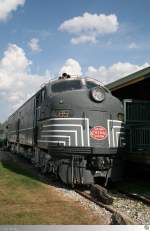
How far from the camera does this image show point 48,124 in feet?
40.7

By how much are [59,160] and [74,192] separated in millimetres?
1192

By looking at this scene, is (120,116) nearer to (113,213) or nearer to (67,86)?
(67,86)

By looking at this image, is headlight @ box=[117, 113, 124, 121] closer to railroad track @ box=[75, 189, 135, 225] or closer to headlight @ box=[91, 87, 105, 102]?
headlight @ box=[91, 87, 105, 102]

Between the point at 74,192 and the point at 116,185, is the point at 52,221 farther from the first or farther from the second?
the point at 116,185

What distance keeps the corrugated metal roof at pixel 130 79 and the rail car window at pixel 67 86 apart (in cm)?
188

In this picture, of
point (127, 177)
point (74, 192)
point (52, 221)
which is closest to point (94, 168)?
point (74, 192)

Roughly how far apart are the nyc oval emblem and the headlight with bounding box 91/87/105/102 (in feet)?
3.01

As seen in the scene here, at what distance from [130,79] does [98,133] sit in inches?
105

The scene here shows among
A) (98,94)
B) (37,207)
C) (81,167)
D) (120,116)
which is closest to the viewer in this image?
(37,207)

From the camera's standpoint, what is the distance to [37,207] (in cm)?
902

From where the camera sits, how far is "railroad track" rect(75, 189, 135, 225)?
6923 mm

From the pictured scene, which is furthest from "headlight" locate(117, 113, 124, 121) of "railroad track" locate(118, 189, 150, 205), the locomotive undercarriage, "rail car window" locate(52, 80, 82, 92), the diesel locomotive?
"railroad track" locate(118, 189, 150, 205)

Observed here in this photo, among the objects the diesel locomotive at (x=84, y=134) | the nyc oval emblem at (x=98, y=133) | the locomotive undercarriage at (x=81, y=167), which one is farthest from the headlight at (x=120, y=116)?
the locomotive undercarriage at (x=81, y=167)

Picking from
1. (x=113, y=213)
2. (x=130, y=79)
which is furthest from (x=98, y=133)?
(x=113, y=213)
